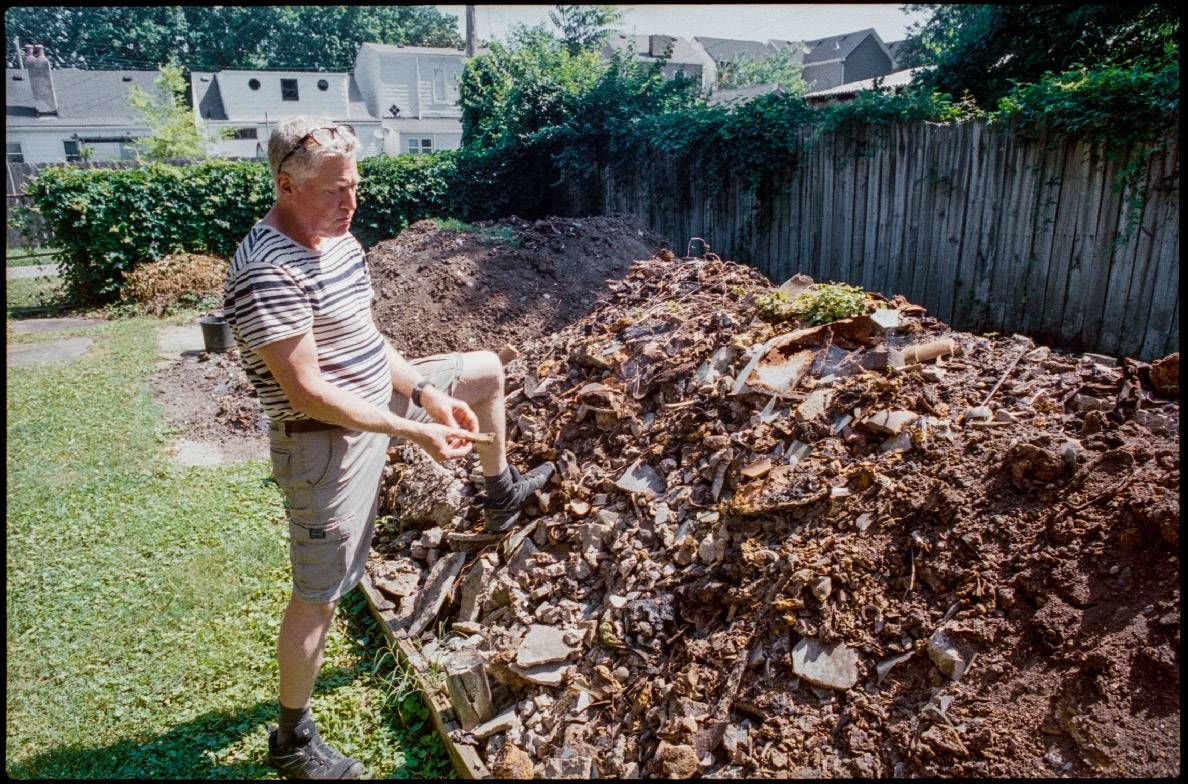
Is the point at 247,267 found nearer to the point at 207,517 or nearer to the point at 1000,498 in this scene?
the point at 1000,498

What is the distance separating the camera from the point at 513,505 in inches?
138

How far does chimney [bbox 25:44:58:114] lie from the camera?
3388 centimetres

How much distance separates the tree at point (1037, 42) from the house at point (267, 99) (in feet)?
105

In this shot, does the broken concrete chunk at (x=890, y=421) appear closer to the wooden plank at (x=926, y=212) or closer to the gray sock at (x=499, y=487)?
the gray sock at (x=499, y=487)

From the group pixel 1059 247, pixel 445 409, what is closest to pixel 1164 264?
pixel 1059 247

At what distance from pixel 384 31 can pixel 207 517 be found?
184ft

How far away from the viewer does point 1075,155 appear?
606cm

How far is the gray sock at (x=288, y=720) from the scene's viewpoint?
2611 mm

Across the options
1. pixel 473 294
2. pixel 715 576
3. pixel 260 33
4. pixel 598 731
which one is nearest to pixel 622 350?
pixel 715 576

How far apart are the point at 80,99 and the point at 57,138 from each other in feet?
7.76

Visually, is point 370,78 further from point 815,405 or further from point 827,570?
point 827,570

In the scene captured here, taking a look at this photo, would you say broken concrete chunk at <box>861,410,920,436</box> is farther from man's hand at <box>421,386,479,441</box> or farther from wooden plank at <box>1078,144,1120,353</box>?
wooden plank at <box>1078,144,1120,353</box>

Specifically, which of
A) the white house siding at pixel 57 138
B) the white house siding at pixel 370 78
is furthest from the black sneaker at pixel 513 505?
the white house siding at pixel 370 78

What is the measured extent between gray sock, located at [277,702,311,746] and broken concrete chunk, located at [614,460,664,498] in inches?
61.2
